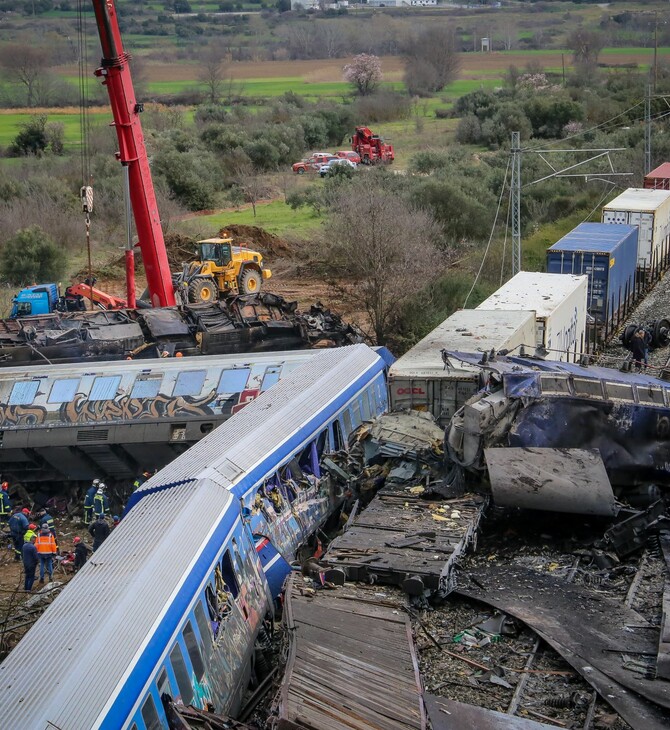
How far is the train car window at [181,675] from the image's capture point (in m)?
8.91

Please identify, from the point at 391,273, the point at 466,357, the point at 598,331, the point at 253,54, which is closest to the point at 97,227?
the point at 391,273

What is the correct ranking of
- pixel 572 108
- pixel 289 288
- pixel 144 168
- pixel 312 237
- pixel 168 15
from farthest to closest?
pixel 168 15, pixel 572 108, pixel 312 237, pixel 289 288, pixel 144 168

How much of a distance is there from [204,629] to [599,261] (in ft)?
58.8

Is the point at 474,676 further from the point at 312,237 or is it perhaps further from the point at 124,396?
the point at 312,237

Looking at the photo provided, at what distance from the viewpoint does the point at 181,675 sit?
9008 mm

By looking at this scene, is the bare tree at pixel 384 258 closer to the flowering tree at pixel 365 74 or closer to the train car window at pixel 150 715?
the train car window at pixel 150 715

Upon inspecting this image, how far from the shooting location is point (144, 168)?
23375 millimetres

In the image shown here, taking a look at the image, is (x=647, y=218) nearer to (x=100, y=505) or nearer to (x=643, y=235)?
(x=643, y=235)

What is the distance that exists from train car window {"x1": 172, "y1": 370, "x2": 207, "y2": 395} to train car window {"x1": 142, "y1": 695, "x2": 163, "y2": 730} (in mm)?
10250

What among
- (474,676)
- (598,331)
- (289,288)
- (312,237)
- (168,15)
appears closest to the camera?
(474,676)

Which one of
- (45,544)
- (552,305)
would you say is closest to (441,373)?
(552,305)

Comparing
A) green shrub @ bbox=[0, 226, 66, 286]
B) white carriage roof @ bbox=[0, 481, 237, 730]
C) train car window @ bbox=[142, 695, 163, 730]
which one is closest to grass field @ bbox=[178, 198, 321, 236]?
green shrub @ bbox=[0, 226, 66, 286]

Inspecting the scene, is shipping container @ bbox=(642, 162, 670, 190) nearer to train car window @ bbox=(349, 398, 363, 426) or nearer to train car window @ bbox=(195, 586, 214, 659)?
train car window @ bbox=(349, 398, 363, 426)

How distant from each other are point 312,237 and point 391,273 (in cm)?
1219
